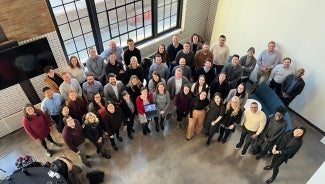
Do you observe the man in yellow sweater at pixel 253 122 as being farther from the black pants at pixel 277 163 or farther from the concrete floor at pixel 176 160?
the concrete floor at pixel 176 160

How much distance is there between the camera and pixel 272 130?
16.1ft

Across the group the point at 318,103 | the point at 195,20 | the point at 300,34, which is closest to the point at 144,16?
the point at 195,20

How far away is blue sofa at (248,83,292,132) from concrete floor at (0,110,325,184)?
35.7 inches

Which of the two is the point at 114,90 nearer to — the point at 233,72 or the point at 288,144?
the point at 233,72

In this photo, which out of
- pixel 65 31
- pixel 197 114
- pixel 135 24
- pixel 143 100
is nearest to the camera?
pixel 143 100

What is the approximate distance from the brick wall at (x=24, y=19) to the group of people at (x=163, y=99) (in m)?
0.82

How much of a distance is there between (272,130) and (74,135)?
3.67 meters

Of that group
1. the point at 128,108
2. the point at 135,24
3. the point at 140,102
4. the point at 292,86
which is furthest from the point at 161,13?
the point at 292,86

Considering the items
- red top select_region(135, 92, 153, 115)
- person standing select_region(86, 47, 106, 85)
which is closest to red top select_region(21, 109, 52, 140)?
person standing select_region(86, 47, 106, 85)

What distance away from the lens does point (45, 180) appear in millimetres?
4309

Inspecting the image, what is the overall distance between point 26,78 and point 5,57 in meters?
0.68

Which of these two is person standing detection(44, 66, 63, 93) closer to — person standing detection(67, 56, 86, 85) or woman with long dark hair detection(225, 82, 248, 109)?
person standing detection(67, 56, 86, 85)

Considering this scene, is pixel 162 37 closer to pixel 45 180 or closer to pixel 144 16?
pixel 144 16

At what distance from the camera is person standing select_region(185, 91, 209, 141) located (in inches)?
203
